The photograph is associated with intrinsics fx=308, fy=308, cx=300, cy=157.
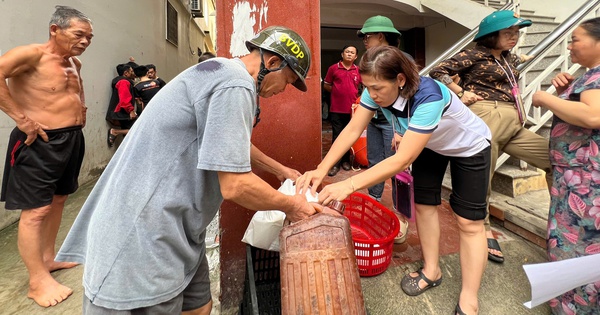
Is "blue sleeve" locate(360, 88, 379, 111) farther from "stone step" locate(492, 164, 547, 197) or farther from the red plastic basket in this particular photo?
"stone step" locate(492, 164, 547, 197)

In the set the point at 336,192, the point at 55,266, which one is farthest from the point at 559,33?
the point at 55,266

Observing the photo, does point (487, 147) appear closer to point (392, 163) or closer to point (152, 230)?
point (392, 163)

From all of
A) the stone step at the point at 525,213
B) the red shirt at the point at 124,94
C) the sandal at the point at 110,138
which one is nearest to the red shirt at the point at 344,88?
the stone step at the point at 525,213

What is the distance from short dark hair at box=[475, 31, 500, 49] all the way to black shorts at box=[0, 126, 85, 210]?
3.48 meters

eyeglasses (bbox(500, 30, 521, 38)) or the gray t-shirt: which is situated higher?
eyeglasses (bbox(500, 30, 521, 38))

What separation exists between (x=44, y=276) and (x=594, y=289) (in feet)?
11.8

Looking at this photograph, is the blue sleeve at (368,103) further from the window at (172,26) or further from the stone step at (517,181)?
the window at (172,26)

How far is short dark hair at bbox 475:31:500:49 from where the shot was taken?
8.08 feet

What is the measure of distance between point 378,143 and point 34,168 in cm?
295

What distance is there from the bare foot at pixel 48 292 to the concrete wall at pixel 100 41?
1.57 meters

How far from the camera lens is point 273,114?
2184 mm

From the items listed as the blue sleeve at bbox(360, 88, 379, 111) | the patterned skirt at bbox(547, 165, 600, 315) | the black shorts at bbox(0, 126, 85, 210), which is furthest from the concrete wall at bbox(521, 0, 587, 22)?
the black shorts at bbox(0, 126, 85, 210)

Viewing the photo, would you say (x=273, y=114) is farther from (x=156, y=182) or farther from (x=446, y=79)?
(x=446, y=79)

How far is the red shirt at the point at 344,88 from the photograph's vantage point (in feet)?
15.4
